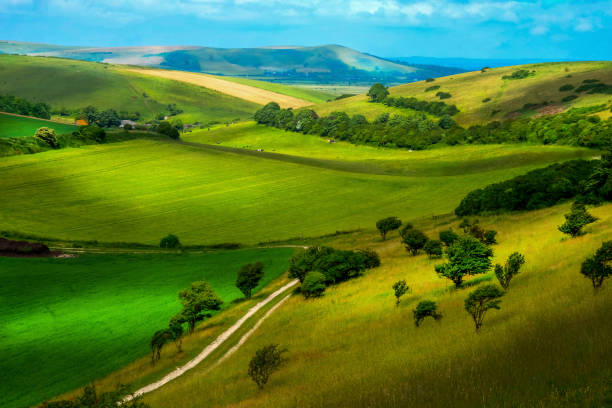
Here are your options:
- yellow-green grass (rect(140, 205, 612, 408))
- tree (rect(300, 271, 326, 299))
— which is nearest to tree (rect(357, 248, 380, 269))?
yellow-green grass (rect(140, 205, 612, 408))

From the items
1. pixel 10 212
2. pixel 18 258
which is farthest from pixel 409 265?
pixel 10 212

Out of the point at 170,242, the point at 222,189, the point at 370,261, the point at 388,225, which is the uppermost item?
the point at 388,225

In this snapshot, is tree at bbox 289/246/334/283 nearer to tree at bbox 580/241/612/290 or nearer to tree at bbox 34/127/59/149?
tree at bbox 580/241/612/290

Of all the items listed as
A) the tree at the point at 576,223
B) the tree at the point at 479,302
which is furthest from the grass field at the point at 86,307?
the tree at the point at 576,223

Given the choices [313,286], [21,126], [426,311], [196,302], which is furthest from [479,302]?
[21,126]

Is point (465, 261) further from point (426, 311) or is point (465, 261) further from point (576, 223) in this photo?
point (576, 223)

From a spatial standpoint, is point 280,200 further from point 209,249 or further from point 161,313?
point 161,313
